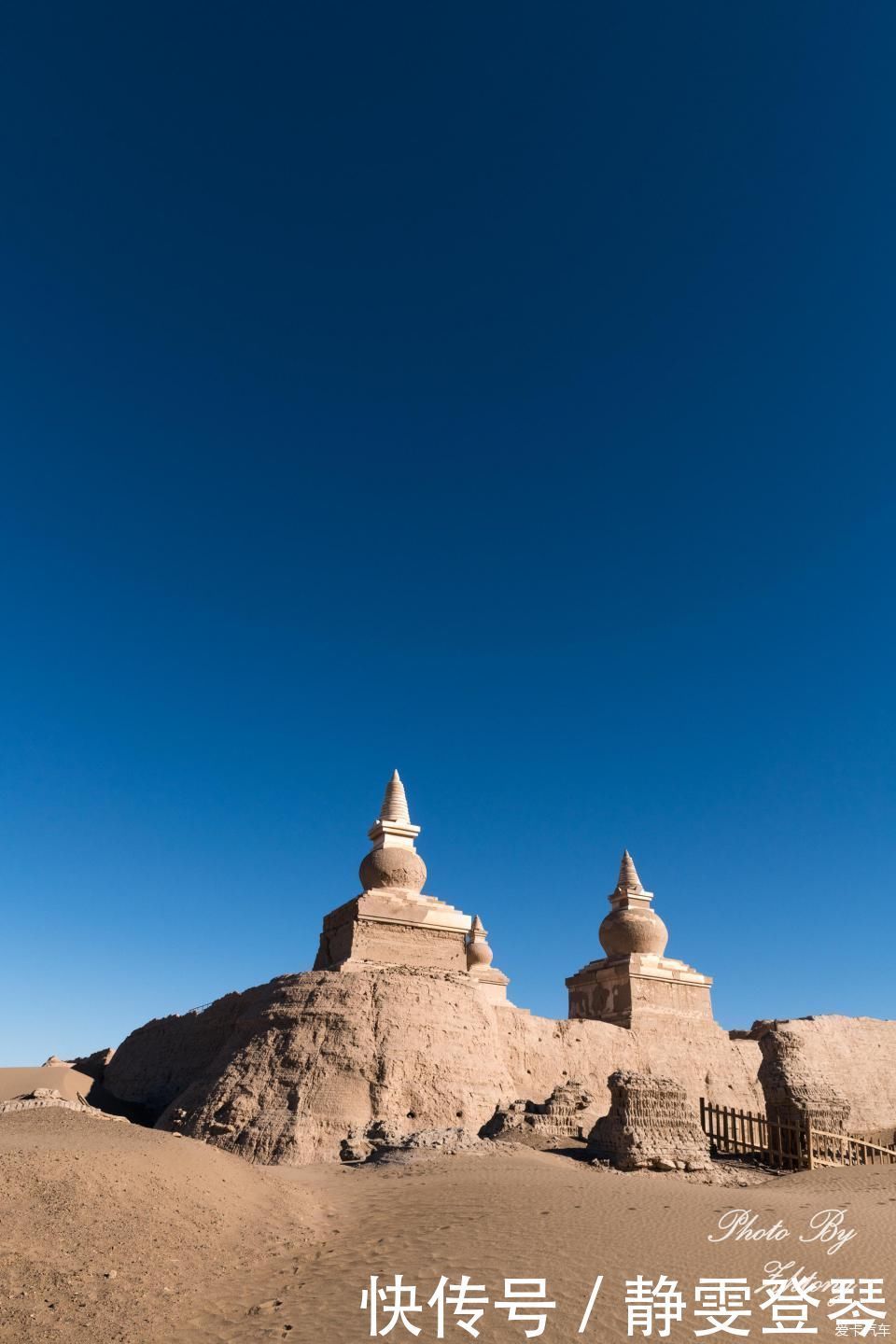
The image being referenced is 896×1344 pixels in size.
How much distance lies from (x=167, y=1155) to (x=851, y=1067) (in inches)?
960

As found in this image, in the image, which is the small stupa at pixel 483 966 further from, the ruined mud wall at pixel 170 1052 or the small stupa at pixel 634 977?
the ruined mud wall at pixel 170 1052

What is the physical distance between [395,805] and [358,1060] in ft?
32.3

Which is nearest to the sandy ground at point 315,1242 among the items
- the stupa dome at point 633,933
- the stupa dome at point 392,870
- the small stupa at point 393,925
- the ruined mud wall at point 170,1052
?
the small stupa at point 393,925

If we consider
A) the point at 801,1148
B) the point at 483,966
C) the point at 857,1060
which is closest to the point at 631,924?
the point at 483,966

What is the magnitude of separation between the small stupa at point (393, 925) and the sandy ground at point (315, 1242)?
932cm

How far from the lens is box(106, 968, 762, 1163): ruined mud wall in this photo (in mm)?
17312

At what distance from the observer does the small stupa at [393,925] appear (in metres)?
22.3

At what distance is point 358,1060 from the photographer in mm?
18172

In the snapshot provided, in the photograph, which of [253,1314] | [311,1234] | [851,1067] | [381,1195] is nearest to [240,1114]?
[381,1195]

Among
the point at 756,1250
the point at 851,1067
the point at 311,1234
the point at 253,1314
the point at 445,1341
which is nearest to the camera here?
the point at 445,1341

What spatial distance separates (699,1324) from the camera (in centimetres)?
698

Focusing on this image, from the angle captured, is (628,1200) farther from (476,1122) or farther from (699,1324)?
(476,1122)

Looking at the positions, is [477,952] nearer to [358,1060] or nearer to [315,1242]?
[358,1060]

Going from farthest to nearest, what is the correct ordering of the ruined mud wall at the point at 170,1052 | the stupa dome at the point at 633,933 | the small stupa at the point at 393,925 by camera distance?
1. the stupa dome at the point at 633,933
2. the ruined mud wall at the point at 170,1052
3. the small stupa at the point at 393,925
